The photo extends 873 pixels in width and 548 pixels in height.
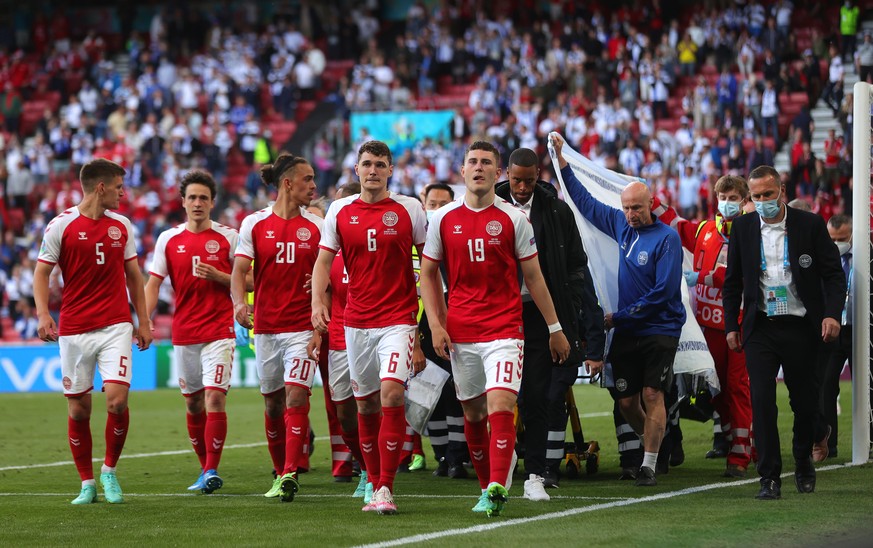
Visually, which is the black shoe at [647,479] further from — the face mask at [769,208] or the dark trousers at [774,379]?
the face mask at [769,208]

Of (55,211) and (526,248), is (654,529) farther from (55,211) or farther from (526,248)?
(55,211)

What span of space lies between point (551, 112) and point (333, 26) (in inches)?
355

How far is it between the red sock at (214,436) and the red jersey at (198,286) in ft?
2.09

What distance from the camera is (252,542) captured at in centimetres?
743

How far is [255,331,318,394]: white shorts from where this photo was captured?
379 inches

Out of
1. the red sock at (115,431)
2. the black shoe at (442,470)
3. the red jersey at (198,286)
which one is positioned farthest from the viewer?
the black shoe at (442,470)

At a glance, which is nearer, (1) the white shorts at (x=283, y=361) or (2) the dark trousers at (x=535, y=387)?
(2) the dark trousers at (x=535, y=387)

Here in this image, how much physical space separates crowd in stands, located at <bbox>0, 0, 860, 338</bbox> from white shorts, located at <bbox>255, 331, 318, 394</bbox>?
573 inches

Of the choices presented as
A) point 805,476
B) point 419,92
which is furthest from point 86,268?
point 419,92

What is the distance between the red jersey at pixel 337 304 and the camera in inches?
398

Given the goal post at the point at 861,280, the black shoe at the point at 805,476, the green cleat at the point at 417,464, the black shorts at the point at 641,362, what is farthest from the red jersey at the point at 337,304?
the goal post at the point at 861,280

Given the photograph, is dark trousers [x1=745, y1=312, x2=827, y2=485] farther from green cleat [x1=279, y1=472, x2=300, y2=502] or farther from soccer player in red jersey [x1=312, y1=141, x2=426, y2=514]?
green cleat [x1=279, y1=472, x2=300, y2=502]

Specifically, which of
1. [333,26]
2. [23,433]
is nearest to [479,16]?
[333,26]

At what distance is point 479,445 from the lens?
8750 millimetres
